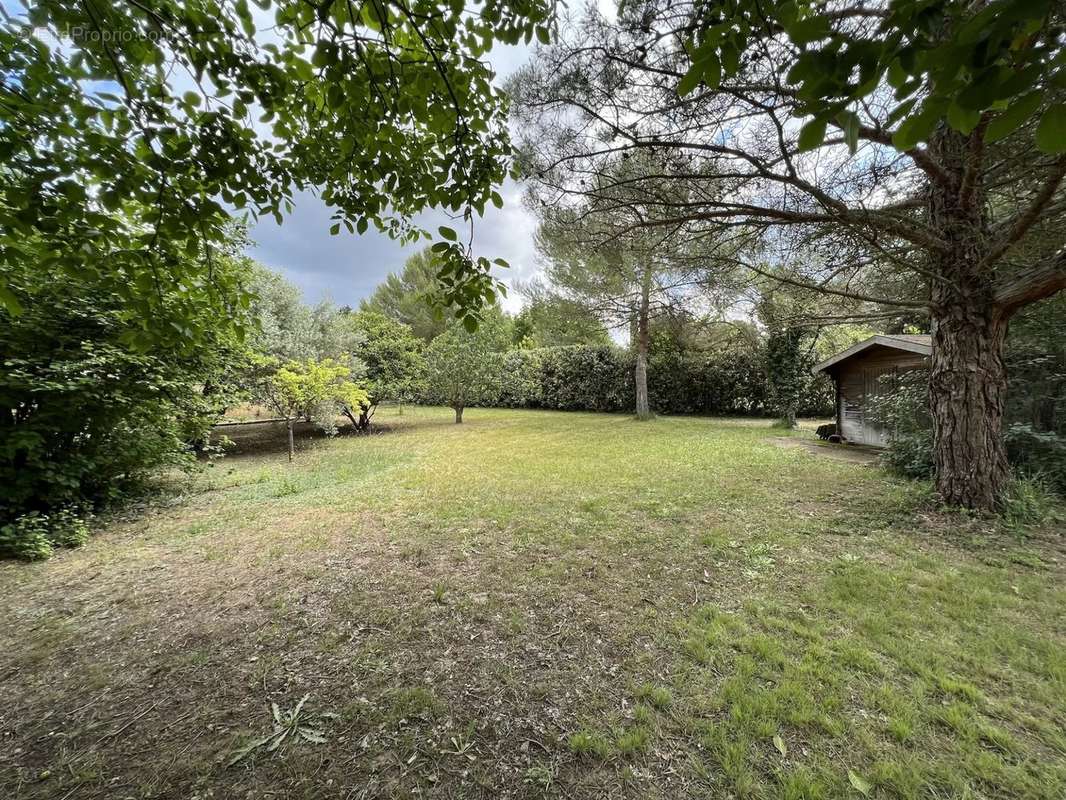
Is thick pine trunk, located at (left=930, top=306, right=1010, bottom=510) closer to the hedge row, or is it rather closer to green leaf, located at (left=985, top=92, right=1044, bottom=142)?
green leaf, located at (left=985, top=92, right=1044, bottom=142)

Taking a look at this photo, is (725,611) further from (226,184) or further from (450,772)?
(226,184)

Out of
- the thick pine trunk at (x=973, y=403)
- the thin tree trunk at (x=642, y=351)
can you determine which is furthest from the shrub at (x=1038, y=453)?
the thin tree trunk at (x=642, y=351)

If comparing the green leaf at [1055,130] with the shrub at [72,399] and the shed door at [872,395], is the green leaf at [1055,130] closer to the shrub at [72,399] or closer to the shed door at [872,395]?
the shrub at [72,399]

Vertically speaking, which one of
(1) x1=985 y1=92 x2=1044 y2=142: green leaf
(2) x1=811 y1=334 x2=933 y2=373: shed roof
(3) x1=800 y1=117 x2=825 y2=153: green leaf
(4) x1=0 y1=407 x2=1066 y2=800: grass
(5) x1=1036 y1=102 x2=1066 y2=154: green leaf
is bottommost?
(4) x1=0 y1=407 x2=1066 y2=800: grass

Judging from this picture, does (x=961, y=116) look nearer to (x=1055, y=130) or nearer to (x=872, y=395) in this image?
(x=1055, y=130)

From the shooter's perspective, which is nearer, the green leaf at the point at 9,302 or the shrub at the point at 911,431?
the green leaf at the point at 9,302

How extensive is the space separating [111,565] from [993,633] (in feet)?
19.5

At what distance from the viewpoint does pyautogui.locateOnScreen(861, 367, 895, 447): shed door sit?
26.0 ft

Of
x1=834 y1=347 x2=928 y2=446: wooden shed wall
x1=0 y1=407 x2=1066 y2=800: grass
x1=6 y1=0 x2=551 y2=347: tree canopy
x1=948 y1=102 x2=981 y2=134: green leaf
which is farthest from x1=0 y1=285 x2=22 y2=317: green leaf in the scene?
x1=834 y1=347 x2=928 y2=446: wooden shed wall

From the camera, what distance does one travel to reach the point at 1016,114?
33.4 inches

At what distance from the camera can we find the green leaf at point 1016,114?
0.82 m

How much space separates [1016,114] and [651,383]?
14923mm

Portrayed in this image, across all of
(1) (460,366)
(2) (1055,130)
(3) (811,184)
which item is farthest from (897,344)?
(1) (460,366)

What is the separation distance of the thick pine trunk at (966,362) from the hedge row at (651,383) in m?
9.07
